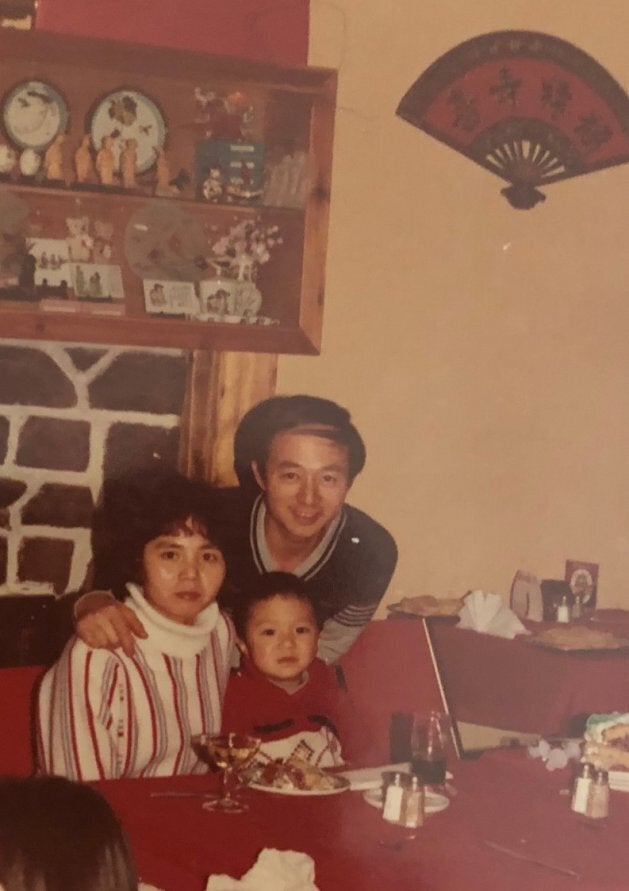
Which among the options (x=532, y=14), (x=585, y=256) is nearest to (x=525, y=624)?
(x=585, y=256)

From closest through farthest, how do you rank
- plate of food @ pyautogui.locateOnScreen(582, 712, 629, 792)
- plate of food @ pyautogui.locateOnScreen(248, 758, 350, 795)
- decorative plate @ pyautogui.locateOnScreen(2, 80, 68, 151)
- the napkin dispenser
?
plate of food @ pyautogui.locateOnScreen(248, 758, 350, 795)
plate of food @ pyautogui.locateOnScreen(582, 712, 629, 792)
decorative plate @ pyautogui.locateOnScreen(2, 80, 68, 151)
the napkin dispenser

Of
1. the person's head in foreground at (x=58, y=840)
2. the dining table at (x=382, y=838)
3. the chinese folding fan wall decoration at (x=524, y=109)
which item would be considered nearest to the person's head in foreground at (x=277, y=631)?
the dining table at (x=382, y=838)

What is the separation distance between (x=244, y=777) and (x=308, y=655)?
470 millimetres

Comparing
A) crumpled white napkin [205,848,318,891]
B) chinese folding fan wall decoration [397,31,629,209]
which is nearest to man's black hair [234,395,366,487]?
chinese folding fan wall decoration [397,31,629,209]

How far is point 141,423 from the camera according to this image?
7.25ft

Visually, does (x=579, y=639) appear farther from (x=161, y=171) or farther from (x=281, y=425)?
(x=161, y=171)

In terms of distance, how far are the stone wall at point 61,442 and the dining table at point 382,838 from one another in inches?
25.5

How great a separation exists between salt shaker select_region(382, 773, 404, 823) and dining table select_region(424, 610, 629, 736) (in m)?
0.85

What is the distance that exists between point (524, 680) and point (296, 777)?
88 centimetres

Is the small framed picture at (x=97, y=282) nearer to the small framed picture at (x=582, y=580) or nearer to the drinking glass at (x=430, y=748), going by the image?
the drinking glass at (x=430, y=748)

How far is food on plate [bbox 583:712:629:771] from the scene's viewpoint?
1778 mm

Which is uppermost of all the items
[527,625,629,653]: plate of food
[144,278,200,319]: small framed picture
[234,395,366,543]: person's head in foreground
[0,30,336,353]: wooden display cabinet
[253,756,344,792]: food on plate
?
[0,30,336,353]: wooden display cabinet

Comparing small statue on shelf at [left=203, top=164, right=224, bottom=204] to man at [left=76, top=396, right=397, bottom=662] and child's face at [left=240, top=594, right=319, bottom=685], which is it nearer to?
man at [left=76, top=396, right=397, bottom=662]

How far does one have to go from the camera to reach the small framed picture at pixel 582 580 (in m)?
2.58
